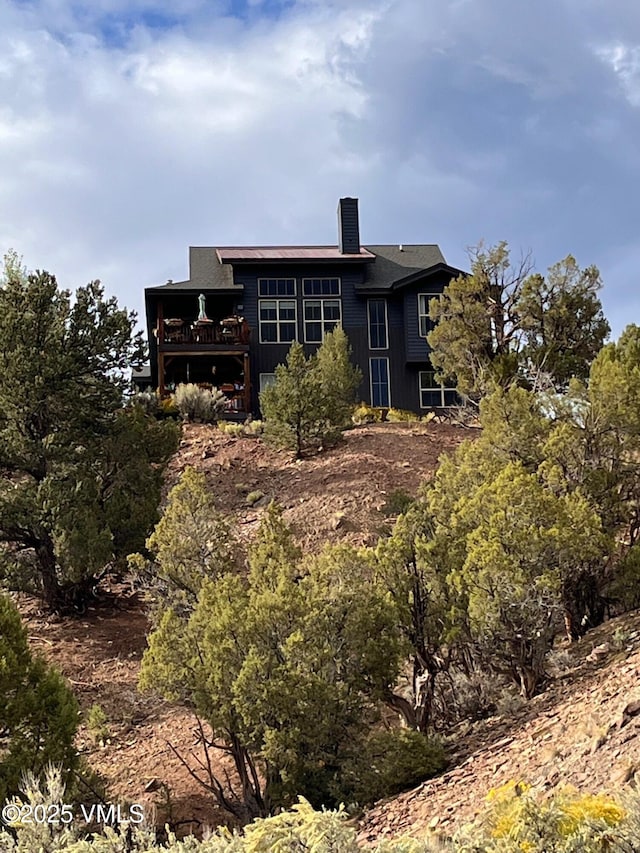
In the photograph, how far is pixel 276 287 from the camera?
104 ft

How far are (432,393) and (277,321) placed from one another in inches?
214

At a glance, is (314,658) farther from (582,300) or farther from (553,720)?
(582,300)

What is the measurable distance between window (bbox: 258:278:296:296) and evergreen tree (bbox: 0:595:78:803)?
72.1 ft

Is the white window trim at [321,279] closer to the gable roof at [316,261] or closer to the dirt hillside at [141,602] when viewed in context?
the gable roof at [316,261]

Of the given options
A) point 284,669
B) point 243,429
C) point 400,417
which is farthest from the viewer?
point 400,417

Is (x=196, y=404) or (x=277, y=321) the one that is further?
(x=277, y=321)

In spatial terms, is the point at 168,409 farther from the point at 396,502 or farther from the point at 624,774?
the point at 624,774

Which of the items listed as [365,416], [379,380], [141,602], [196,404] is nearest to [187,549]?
[141,602]

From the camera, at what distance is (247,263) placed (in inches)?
1241

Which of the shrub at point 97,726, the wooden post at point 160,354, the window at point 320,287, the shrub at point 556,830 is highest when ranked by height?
the window at point 320,287

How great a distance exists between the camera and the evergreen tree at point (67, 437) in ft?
55.5

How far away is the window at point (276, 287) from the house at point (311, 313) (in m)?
0.03

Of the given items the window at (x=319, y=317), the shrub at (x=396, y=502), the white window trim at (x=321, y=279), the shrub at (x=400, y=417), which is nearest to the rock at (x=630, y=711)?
the shrub at (x=396, y=502)

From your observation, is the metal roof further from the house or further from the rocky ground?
the rocky ground
